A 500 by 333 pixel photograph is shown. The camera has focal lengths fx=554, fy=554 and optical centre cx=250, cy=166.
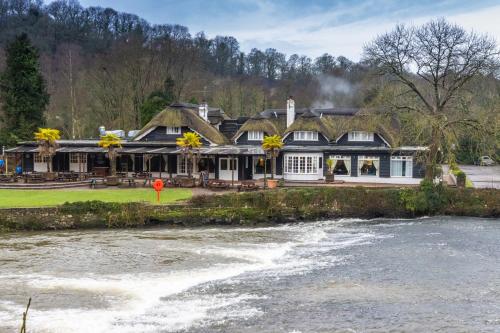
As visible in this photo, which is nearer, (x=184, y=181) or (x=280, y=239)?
→ (x=280, y=239)

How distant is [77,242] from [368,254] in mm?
12357

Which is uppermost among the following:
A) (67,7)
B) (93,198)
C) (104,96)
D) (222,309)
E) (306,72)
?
(67,7)

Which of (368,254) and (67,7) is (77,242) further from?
(67,7)

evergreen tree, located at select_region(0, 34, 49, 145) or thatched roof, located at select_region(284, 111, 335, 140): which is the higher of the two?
evergreen tree, located at select_region(0, 34, 49, 145)

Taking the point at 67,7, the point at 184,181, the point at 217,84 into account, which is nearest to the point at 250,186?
the point at 184,181

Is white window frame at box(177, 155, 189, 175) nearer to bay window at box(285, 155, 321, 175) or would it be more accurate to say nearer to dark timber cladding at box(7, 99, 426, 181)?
dark timber cladding at box(7, 99, 426, 181)

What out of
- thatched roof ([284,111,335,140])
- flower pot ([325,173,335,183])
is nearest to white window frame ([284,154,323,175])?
flower pot ([325,173,335,183])

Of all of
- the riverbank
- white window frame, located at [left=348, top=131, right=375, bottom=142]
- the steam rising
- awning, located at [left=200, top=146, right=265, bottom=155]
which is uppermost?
the steam rising

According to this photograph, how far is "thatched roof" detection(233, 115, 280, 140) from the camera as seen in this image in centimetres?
4128

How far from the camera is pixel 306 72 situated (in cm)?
9956

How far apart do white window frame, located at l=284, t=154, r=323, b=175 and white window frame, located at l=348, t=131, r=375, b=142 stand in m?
2.94

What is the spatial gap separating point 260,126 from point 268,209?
42.1 ft

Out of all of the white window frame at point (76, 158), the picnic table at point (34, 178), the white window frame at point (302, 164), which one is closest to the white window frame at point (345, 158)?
the white window frame at point (302, 164)

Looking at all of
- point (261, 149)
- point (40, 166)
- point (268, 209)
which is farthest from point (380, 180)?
point (40, 166)
